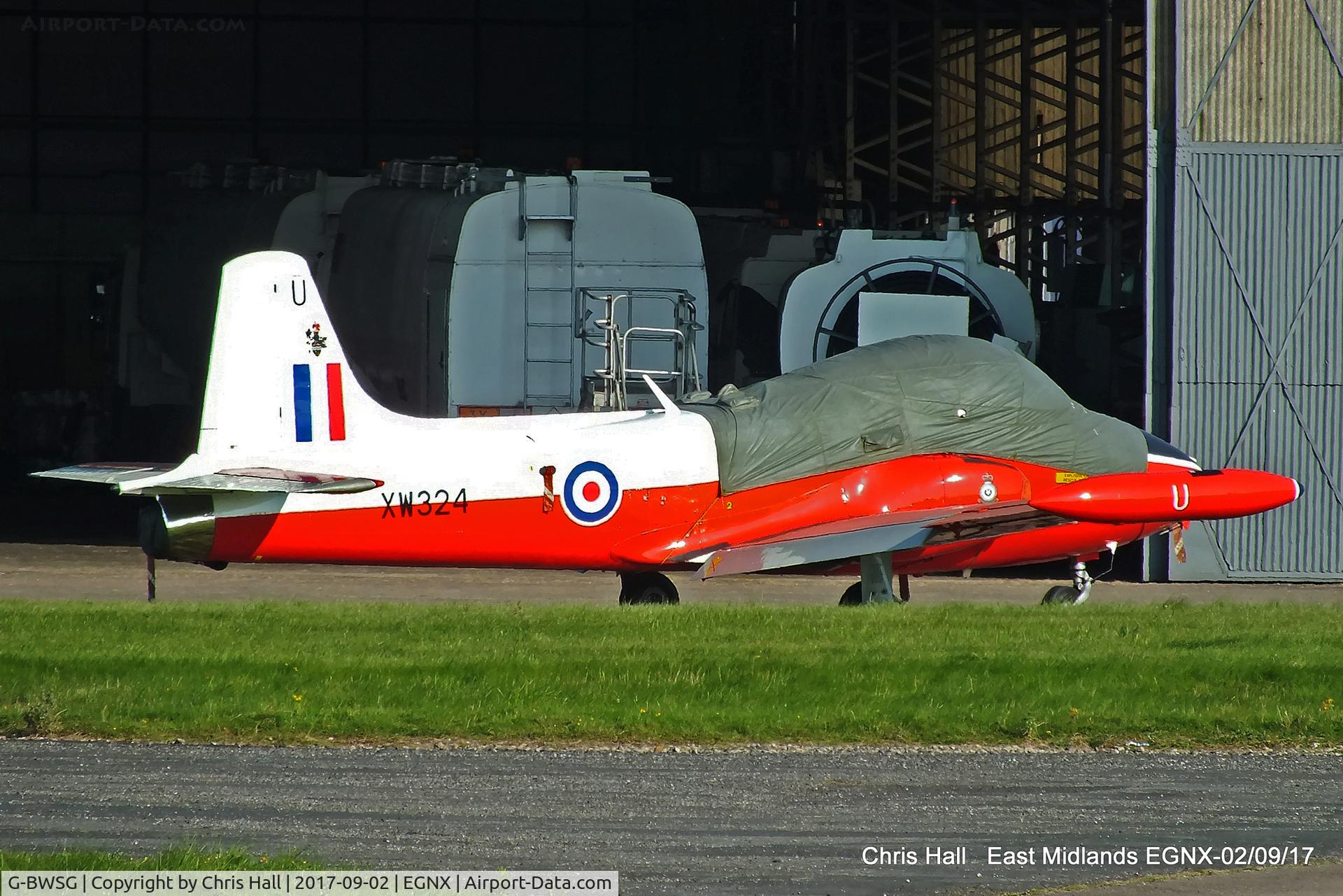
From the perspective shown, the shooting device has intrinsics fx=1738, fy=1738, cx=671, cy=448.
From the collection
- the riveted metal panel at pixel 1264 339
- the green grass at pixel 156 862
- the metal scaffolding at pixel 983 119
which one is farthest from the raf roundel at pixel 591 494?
the metal scaffolding at pixel 983 119

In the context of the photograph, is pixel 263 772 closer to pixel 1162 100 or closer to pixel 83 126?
pixel 1162 100

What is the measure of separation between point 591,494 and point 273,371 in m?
2.88

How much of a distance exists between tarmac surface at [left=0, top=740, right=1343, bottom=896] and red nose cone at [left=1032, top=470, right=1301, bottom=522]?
5544 millimetres

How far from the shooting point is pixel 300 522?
14328mm

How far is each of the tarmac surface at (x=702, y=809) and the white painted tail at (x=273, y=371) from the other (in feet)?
17.1

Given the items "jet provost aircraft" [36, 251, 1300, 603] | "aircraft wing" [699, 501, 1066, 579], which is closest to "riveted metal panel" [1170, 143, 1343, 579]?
"jet provost aircraft" [36, 251, 1300, 603]

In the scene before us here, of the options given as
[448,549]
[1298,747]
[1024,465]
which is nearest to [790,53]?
[1024,465]

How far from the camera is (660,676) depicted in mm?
10867

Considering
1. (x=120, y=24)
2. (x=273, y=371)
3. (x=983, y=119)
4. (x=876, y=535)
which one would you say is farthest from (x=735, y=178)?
(x=273, y=371)

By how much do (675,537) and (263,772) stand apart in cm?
710

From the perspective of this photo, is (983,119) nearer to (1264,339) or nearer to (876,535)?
(1264,339)

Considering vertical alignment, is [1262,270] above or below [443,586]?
above

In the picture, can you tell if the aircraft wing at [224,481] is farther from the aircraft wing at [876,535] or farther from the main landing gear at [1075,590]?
the main landing gear at [1075,590]

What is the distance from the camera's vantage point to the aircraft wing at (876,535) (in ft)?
49.1
